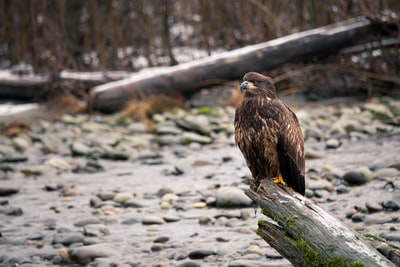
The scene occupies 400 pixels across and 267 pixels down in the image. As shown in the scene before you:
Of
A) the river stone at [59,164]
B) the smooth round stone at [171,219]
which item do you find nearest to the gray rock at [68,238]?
the smooth round stone at [171,219]

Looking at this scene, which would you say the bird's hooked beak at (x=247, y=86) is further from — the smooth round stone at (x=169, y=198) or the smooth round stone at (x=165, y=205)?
the smooth round stone at (x=169, y=198)

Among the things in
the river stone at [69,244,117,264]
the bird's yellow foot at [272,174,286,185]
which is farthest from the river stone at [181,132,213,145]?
the bird's yellow foot at [272,174,286,185]

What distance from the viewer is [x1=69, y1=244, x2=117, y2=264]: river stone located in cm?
518

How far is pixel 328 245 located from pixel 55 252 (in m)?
2.55

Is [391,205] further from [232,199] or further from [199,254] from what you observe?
[199,254]

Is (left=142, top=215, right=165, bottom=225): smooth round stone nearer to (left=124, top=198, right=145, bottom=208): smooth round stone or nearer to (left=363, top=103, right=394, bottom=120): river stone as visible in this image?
(left=124, top=198, right=145, bottom=208): smooth round stone

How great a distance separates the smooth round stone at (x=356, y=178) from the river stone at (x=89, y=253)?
7.99 ft

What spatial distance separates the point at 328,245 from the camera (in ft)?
11.5

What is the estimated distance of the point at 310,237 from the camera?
3.57 m

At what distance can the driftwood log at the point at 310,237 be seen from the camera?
3.41 m

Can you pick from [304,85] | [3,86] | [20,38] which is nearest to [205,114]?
[304,85]

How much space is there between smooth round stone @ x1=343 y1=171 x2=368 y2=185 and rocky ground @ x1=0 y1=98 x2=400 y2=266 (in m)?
0.01

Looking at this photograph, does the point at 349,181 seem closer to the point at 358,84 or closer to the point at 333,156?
the point at 333,156

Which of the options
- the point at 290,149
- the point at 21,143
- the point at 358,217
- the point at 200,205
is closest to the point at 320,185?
the point at 358,217
